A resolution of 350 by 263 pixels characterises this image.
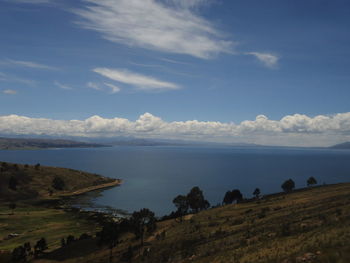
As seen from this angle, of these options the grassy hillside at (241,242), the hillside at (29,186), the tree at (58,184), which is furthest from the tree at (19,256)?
the tree at (58,184)

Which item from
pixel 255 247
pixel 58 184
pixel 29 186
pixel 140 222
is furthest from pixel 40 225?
pixel 255 247

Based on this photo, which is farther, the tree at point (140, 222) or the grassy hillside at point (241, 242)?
the tree at point (140, 222)

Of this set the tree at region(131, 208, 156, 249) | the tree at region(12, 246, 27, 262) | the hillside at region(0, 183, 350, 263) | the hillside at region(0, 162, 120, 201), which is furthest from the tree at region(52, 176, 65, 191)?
the tree at region(131, 208, 156, 249)

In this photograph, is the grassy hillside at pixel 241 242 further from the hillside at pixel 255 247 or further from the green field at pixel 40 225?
the green field at pixel 40 225

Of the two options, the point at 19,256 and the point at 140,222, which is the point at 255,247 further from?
the point at 19,256

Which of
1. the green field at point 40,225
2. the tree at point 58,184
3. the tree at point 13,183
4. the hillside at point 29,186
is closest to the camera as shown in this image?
the green field at point 40,225

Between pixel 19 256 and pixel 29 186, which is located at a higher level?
pixel 19 256

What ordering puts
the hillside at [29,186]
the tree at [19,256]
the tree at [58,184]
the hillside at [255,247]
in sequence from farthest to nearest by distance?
the tree at [58,184]
the hillside at [29,186]
the tree at [19,256]
the hillside at [255,247]

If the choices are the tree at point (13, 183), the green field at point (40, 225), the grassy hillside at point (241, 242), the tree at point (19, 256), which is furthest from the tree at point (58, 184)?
the tree at point (19, 256)

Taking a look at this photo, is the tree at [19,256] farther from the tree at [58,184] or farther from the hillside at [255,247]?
the tree at [58,184]

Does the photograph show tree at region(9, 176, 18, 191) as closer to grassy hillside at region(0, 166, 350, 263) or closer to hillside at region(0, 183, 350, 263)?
grassy hillside at region(0, 166, 350, 263)

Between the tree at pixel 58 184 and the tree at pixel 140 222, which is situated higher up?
the tree at pixel 140 222

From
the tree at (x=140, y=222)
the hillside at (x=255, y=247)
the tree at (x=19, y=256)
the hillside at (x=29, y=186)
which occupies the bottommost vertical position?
the hillside at (x=29, y=186)

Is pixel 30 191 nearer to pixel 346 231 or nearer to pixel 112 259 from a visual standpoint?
pixel 112 259
